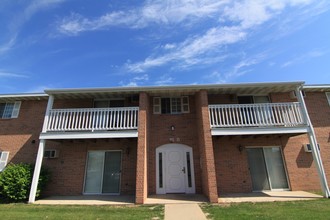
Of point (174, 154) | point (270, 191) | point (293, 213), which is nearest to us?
point (293, 213)

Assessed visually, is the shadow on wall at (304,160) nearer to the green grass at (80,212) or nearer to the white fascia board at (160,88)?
the white fascia board at (160,88)

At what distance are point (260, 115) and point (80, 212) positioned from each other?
8.57 m

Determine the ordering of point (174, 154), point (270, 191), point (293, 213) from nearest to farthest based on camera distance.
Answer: point (293, 213) → point (270, 191) → point (174, 154)

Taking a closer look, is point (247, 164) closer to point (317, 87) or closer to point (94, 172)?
point (317, 87)

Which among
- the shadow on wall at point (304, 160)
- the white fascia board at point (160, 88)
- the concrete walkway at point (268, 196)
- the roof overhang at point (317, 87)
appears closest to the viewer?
the concrete walkway at point (268, 196)

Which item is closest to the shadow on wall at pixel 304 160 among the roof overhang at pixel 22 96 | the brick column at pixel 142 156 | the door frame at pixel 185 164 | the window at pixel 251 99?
the window at pixel 251 99

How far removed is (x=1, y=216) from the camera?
6582 millimetres

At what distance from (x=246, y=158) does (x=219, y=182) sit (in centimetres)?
186

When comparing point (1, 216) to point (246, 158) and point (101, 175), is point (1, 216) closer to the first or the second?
point (101, 175)

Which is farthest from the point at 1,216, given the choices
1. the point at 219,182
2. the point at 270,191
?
the point at 270,191

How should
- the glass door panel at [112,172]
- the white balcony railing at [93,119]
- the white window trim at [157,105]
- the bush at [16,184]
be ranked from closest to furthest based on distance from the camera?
1. the bush at [16,184]
2. the white balcony railing at [93,119]
3. the glass door panel at [112,172]
4. the white window trim at [157,105]

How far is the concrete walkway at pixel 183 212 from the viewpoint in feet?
20.5

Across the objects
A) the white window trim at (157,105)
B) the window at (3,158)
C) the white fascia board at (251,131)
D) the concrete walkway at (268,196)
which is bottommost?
the concrete walkway at (268,196)

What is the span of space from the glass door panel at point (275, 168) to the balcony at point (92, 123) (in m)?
6.91
